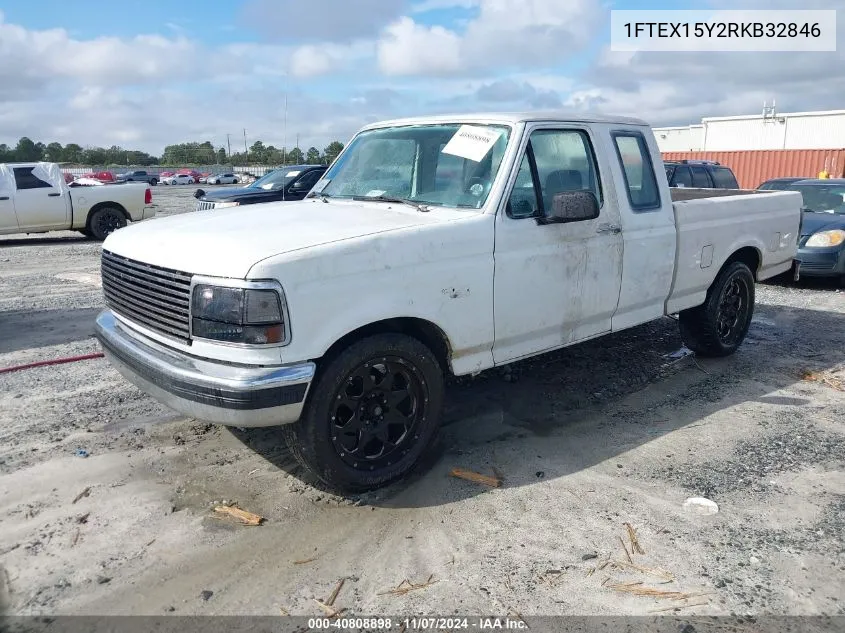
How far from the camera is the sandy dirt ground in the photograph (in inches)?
113

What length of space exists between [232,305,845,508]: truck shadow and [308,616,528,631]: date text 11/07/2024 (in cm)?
92

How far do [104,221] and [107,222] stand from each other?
0.21 feet

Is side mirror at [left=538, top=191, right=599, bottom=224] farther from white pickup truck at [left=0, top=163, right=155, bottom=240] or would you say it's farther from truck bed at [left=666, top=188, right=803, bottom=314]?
white pickup truck at [left=0, top=163, right=155, bottom=240]

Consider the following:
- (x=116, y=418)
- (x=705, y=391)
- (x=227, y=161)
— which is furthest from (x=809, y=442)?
(x=227, y=161)

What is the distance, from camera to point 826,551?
3.17 metres

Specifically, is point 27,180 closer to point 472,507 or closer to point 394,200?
point 394,200

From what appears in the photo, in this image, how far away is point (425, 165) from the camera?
14.4ft

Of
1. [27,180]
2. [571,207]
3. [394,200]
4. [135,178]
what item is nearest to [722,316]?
[571,207]

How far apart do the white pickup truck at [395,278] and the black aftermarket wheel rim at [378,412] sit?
0.03ft

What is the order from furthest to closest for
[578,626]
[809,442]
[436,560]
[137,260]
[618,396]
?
1. [618,396]
2. [809,442]
3. [137,260]
4. [436,560]
5. [578,626]

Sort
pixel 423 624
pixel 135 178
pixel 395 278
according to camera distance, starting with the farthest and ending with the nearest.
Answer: pixel 135 178 → pixel 395 278 → pixel 423 624

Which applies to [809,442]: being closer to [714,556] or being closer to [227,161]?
[714,556]

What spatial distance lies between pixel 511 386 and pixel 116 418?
293cm

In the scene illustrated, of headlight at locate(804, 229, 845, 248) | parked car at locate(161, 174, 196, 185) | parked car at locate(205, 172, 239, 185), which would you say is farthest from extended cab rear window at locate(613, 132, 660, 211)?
parked car at locate(161, 174, 196, 185)
